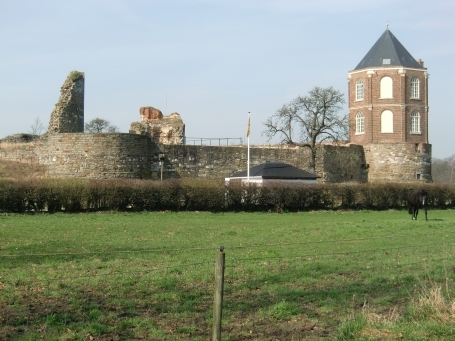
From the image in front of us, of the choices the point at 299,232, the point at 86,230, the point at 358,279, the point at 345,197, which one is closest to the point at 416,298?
the point at 358,279

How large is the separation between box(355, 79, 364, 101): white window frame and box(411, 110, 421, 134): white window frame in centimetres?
440

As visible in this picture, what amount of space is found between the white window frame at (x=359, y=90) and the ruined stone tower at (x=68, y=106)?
24464 millimetres

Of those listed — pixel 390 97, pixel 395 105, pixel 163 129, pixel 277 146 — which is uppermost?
pixel 390 97

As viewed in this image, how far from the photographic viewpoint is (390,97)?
54.7 m

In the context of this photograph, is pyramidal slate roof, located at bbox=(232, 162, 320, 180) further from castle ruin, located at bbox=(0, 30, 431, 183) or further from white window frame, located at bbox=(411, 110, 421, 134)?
white window frame, located at bbox=(411, 110, 421, 134)

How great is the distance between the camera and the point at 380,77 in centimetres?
5462

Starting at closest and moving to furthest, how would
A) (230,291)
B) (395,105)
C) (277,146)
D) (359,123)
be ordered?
(230,291)
(277,146)
(395,105)
(359,123)

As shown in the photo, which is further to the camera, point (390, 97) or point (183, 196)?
point (390, 97)

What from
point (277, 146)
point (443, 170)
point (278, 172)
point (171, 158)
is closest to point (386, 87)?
point (277, 146)

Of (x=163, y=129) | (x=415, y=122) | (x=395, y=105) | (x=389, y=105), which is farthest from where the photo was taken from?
(x=415, y=122)

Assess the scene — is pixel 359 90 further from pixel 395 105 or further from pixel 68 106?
pixel 68 106

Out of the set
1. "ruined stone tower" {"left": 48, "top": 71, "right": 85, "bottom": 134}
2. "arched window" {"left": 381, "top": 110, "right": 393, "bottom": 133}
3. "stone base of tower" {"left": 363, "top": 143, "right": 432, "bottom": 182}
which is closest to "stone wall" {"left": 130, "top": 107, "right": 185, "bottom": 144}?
"ruined stone tower" {"left": 48, "top": 71, "right": 85, "bottom": 134}

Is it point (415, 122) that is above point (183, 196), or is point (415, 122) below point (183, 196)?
above

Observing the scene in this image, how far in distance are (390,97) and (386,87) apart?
2.85 ft
